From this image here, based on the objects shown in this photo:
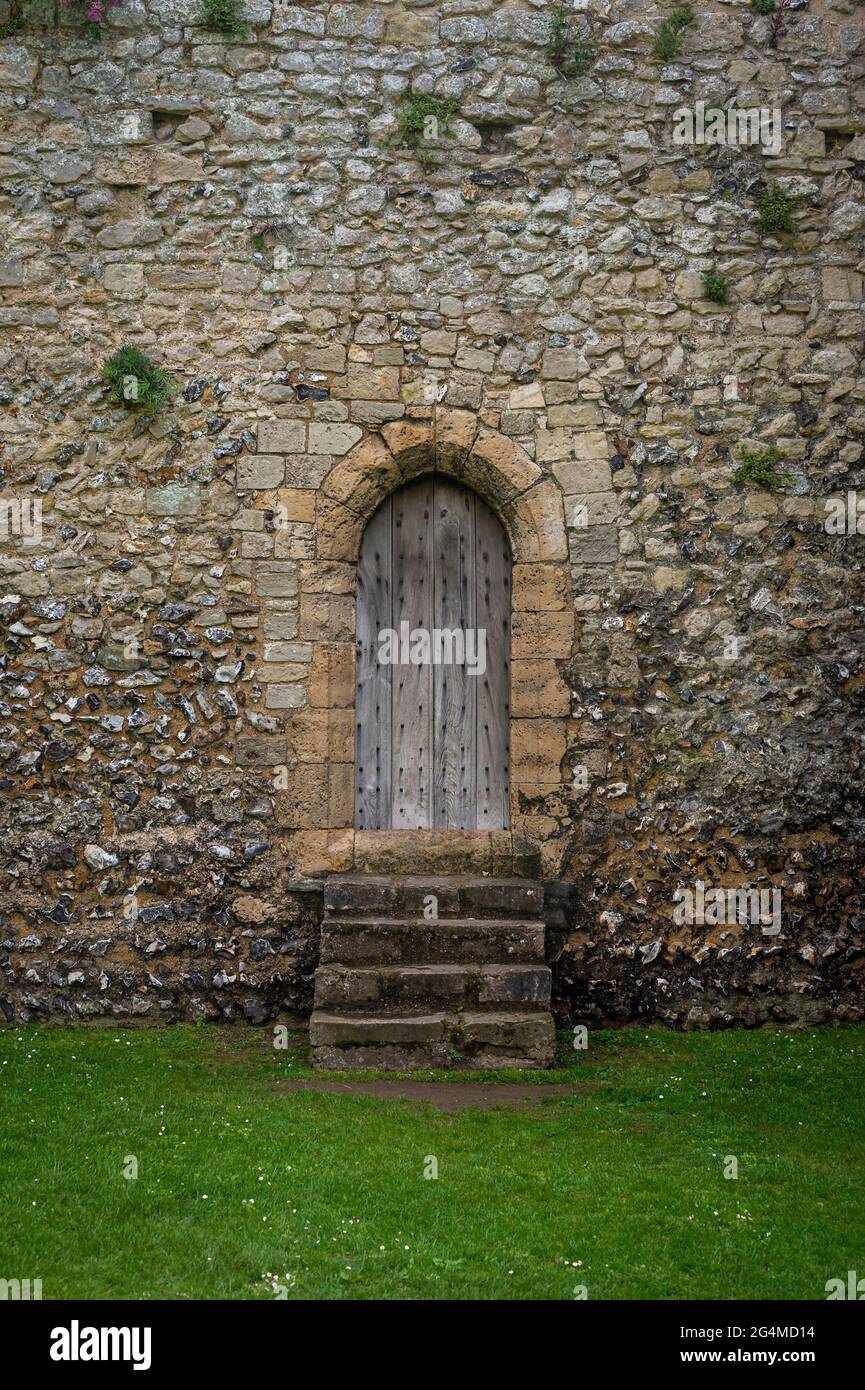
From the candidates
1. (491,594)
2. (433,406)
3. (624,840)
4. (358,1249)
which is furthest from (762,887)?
(358,1249)

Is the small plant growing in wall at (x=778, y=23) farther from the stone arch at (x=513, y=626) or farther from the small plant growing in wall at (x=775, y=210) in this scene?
the stone arch at (x=513, y=626)

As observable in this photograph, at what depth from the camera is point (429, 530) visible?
26.6ft

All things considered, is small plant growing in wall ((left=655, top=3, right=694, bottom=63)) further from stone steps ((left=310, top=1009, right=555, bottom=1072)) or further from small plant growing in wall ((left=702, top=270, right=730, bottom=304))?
stone steps ((left=310, top=1009, right=555, bottom=1072))

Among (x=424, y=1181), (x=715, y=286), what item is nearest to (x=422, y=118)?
(x=715, y=286)

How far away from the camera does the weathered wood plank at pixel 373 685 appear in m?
8.00

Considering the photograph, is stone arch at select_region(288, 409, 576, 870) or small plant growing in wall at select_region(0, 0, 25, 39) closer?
stone arch at select_region(288, 409, 576, 870)

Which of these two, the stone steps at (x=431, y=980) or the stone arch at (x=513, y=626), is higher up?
the stone arch at (x=513, y=626)

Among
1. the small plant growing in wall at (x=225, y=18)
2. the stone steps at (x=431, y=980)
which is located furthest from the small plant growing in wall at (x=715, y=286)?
the stone steps at (x=431, y=980)

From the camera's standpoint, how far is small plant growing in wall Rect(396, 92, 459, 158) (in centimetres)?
778

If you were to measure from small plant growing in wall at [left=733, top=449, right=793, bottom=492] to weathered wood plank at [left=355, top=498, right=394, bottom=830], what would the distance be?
2.16 metres

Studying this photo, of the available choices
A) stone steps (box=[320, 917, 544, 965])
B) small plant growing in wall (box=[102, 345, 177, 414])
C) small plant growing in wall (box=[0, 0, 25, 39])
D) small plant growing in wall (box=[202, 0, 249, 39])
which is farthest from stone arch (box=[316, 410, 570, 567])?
small plant growing in wall (box=[0, 0, 25, 39])

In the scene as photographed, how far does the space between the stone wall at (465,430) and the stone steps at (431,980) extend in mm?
497

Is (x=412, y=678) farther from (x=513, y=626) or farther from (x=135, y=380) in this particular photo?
(x=135, y=380)

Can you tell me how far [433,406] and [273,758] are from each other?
2.32m
